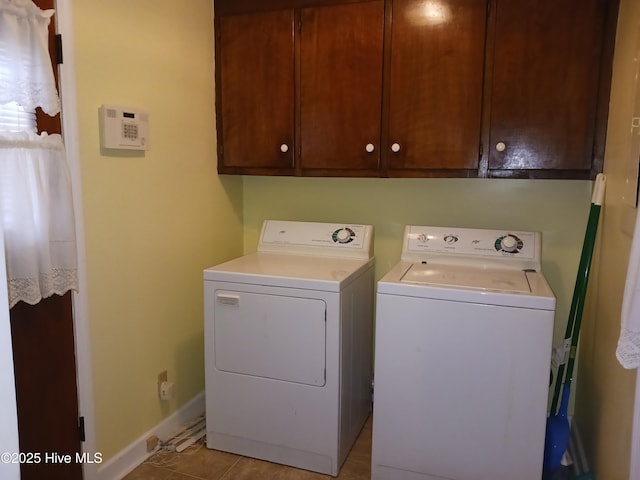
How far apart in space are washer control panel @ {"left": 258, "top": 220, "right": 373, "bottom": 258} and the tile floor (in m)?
0.99

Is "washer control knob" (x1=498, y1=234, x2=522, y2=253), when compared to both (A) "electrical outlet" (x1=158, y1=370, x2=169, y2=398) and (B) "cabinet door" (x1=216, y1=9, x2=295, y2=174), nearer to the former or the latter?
(B) "cabinet door" (x1=216, y1=9, x2=295, y2=174)

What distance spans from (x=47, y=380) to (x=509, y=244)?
2006 mm

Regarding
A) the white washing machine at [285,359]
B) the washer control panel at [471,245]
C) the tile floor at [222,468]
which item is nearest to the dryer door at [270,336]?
the white washing machine at [285,359]

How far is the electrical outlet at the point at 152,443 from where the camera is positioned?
88.7 inches

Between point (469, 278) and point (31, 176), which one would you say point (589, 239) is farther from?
point (31, 176)

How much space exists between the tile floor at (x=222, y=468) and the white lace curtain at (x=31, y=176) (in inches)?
40.0

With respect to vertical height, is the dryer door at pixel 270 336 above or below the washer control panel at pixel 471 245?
below

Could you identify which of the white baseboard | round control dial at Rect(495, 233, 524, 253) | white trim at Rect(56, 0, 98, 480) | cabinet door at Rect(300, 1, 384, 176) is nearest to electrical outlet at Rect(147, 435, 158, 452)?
the white baseboard

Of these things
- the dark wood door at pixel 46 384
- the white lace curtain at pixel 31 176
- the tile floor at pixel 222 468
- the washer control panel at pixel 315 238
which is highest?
the white lace curtain at pixel 31 176

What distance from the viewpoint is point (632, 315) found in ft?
3.28

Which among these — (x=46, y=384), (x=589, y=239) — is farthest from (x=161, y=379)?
(x=589, y=239)

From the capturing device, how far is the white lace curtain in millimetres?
1433

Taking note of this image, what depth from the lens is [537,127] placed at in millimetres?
2104

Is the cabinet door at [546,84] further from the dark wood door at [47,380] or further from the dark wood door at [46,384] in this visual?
the dark wood door at [46,384]
